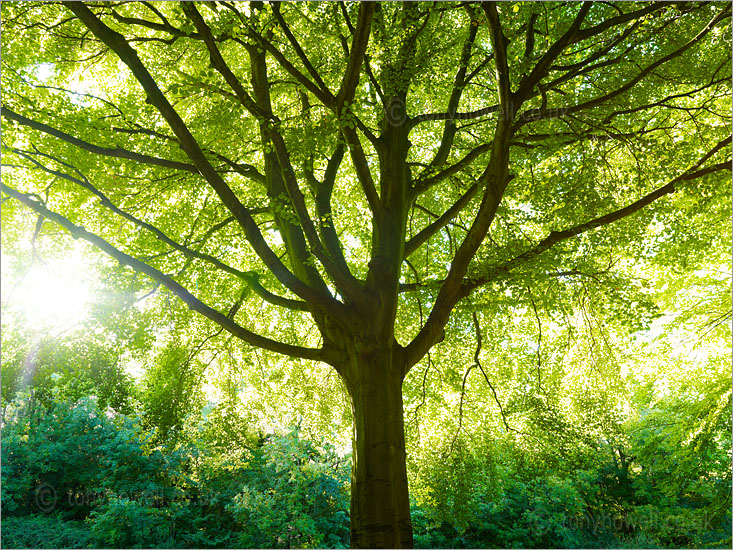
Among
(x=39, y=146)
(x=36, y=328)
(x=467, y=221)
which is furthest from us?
(x=467, y=221)

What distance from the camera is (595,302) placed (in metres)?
6.93

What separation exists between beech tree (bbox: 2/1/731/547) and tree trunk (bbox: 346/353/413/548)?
0.06ft

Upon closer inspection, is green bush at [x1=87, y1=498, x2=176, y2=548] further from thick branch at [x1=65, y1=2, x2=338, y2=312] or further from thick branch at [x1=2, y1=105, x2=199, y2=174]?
thick branch at [x1=65, y1=2, x2=338, y2=312]

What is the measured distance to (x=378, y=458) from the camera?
185 inches

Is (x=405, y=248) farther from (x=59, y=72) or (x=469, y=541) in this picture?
(x=469, y=541)

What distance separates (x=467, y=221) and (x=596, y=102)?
4222mm

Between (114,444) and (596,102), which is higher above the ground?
(596,102)

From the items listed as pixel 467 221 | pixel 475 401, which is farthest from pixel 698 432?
pixel 467 221

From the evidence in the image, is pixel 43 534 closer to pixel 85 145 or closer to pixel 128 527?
pixel 128 527

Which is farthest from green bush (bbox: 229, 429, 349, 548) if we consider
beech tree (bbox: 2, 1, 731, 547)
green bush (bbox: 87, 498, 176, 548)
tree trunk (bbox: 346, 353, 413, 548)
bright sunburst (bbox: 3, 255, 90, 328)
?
tree trunk (bbox: 346, 353, 413, 548)

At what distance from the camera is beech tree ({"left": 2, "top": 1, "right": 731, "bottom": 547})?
4930 mm

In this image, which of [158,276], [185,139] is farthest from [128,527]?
[185,139]

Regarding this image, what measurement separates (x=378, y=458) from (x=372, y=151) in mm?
6731

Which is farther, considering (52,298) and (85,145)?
(52,298)
